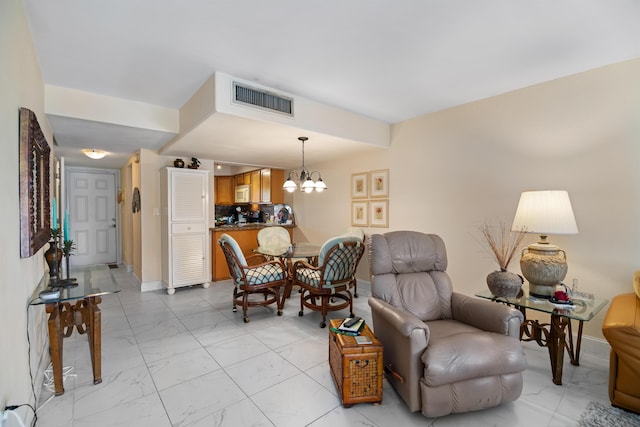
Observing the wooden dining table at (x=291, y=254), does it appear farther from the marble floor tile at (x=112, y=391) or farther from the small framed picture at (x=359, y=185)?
the marble floor tile at (x=112, y=391)

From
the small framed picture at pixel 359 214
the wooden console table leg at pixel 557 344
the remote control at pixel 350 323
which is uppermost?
the small framed picture at pixel 359 214

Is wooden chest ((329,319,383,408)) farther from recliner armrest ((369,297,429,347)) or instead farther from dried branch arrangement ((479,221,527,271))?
dried branch arrangement ((479,221,527,271))

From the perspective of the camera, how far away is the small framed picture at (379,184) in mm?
4277

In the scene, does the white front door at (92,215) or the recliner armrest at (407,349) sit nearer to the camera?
the recliner armrest at (407,349)

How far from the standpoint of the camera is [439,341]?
173 centimetres

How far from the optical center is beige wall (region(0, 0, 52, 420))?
1262 mm

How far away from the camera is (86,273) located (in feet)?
8.39

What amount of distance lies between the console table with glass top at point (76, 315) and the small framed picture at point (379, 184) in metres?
3.41

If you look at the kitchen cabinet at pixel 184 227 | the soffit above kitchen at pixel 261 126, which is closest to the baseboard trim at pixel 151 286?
the kitchen cabinet at pixel 184 227

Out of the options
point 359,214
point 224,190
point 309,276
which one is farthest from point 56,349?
point 224,190

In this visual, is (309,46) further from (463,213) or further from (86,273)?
(86,273)

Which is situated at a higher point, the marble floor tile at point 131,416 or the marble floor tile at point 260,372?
the marble floor tile at point 260,372

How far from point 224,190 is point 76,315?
5.09 m

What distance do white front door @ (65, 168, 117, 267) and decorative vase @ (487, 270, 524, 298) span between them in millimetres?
7330
